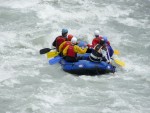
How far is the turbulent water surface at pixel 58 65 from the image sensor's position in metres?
10.2

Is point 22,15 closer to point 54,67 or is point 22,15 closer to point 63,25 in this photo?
point 63,25

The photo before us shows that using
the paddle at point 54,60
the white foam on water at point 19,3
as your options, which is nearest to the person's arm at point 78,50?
the paddle at point 54,60

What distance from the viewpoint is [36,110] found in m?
9.78

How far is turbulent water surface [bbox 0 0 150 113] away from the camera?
10.2m

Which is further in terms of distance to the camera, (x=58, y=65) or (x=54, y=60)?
(x=58, y=65)

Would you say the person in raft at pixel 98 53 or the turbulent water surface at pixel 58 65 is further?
the person in raft at pixel 98 53

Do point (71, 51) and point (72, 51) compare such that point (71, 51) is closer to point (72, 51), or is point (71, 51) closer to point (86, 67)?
point (72, 51)

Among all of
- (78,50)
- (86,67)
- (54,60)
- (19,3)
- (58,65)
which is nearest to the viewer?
(86,67)

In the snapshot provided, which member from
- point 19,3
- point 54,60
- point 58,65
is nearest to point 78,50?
point 54,60

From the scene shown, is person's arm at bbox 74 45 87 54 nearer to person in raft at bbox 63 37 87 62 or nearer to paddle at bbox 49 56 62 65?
person in raft at bbox 63 37 87 62

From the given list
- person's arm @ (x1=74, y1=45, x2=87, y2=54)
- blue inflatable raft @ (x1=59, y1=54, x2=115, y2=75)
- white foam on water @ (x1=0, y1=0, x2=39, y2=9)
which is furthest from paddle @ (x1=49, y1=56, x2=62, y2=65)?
white foam on water @ (x1=0, y1=0, x2=39, y2=9)

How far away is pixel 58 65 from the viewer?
487 inches

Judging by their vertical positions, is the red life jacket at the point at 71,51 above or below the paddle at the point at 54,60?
above

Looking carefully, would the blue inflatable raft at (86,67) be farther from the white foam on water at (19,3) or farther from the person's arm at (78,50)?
the white foam on water at (19,3)
